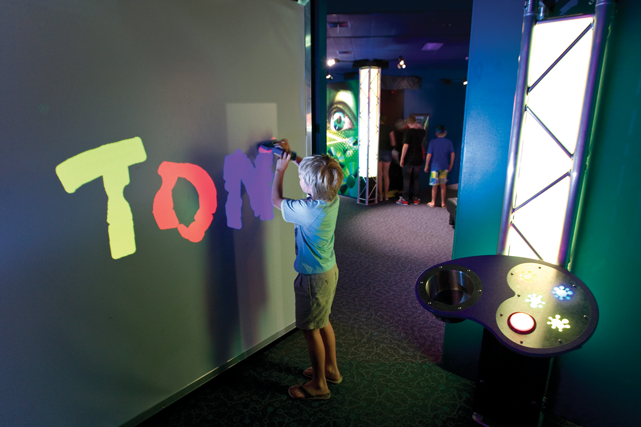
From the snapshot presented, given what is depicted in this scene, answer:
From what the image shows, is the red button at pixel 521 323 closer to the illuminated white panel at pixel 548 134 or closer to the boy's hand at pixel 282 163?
the illuminated white panel at pixel 548 134

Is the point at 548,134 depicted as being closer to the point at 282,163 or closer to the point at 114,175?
the point at 282,163

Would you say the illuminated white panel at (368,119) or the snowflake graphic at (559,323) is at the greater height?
the illuminated white panel at (368,119)

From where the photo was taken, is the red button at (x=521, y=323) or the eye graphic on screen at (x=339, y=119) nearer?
the red button at (x=521, y=323)

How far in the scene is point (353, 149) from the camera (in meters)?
6.96

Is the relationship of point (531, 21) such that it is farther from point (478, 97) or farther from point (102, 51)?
point (102, 51)

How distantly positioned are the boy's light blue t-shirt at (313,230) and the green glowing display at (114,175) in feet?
2.41

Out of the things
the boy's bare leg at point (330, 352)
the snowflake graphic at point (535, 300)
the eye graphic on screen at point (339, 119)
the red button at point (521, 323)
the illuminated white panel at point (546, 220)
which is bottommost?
the boy's bare leg at point (330, 352)

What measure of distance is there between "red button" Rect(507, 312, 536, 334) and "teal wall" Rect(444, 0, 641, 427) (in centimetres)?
64

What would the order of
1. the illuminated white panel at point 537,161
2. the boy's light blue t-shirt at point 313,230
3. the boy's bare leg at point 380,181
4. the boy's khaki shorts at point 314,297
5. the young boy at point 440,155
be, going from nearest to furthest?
the illuminated white panel at point 537,161 → the boy's light blue t-shirt at point 313,230 → the boy's khaki shorts at point 314,297 → the young boy at point 440,155 → the boy's bare leg at point 380,181

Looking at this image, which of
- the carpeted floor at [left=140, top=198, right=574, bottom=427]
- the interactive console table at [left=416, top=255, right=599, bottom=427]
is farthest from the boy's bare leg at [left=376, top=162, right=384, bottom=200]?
the interactive console table at [left=416, top=255, right=599, bottom=427]

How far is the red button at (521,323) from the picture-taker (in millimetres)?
1325

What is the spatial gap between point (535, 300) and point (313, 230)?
3.37 feet

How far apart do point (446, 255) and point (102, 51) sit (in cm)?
383

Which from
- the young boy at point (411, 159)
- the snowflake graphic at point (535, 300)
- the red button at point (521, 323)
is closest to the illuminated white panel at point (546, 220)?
the snowflake graphic at point (535, 300)
